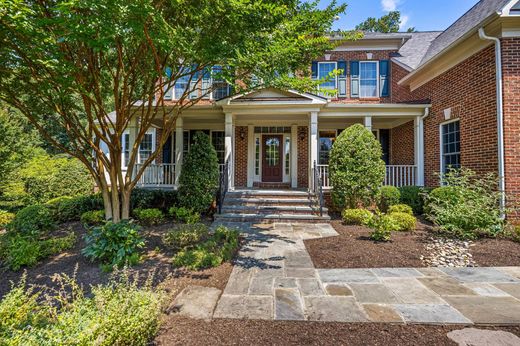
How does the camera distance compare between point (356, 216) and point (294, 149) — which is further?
point (294, 149)

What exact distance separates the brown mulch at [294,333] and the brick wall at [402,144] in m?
8.01

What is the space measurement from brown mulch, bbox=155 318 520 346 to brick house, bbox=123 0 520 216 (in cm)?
532

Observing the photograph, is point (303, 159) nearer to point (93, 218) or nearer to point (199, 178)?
point (199, 178)

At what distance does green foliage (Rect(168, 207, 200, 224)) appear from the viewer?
264 inches

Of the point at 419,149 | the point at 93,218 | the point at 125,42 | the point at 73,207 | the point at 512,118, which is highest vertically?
the point at 125,42

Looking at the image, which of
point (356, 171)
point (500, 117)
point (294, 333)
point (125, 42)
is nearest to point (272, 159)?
point (356, 171)

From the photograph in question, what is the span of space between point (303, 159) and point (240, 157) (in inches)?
106

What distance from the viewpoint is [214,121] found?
401 inches

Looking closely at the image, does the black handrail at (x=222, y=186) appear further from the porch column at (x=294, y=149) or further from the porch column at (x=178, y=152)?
the porch column at (x=294, y=149)

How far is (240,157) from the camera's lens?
10.4m

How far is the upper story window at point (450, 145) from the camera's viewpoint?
7.14m

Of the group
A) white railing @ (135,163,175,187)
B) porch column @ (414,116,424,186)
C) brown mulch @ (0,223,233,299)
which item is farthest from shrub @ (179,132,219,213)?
porch column @ (414,116,424,186)

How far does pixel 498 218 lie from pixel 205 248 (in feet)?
20.2

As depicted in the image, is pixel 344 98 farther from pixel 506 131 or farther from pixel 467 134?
pixel 506 131
